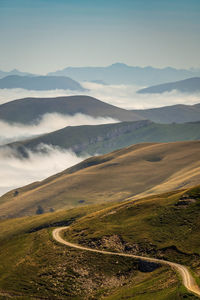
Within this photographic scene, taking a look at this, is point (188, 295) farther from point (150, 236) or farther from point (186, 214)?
point (186, 214)

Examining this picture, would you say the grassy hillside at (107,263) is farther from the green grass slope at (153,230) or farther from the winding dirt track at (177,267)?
the winding dirt track at (177,267)

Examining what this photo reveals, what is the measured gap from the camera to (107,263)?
355 ft

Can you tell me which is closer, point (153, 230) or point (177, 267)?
point (177, 267)

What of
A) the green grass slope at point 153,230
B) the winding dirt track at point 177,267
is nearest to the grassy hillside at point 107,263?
the green grass slope at point 153,230

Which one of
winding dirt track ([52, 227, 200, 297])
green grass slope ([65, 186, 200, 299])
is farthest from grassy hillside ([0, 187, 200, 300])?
winding dirt track ([52, 227, 200, 297])

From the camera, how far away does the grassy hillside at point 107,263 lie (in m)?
96.5

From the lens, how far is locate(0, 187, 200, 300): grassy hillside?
96.5 meters

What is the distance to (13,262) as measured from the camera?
124 m

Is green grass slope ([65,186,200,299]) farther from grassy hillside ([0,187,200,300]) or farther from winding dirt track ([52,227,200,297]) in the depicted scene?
winding dirt track ([52,227,200,297])

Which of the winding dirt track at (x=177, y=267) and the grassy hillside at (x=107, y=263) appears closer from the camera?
the winding dirt track at (x=177, y=267)

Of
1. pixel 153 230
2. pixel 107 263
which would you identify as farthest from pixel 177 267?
pixel 153 230

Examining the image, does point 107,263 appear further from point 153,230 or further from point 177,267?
point 153,230

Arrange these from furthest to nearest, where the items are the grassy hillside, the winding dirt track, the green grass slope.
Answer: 1. the green grass slope
2. the grassy hillside
3. the winding dirt track

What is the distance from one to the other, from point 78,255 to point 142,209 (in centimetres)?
3945
